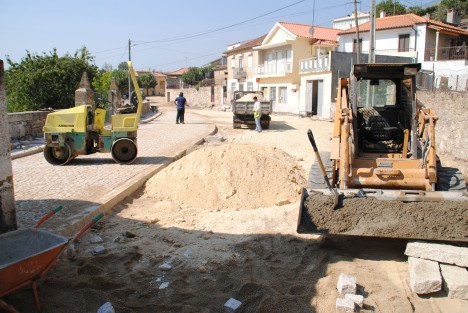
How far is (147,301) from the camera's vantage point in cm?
416

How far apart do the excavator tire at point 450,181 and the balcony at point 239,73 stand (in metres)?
40.4

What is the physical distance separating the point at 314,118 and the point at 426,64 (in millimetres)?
9771

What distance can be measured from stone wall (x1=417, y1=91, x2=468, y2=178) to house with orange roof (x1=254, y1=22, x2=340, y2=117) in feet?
58.6

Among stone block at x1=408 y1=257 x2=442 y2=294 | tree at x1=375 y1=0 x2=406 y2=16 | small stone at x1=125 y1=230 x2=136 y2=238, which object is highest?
tree at x1=375 y1=0 x2=406 y2=16

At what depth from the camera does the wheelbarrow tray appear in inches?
132

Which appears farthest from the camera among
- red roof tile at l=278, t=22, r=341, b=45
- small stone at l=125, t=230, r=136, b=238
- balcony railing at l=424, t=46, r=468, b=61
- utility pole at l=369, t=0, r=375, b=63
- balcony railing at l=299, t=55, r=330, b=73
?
red roof tile at l=278, t=22, r=341, b=45

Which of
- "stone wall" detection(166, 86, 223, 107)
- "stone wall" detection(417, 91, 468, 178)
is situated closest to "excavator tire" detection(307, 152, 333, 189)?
"stone wall" detection(417, 91, 468, 178)

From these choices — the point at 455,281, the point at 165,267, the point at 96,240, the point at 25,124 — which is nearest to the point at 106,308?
the point at 165,267

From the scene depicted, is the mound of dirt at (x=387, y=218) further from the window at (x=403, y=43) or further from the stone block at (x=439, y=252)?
the window at (x=403, y=43)

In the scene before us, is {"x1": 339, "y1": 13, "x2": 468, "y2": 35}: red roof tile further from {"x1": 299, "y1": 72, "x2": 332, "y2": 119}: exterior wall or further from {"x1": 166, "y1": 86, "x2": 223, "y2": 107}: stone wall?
{"x1": 166, "y1": 86, "x2": 223, "y2": 107}: stone wall

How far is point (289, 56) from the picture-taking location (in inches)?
1469

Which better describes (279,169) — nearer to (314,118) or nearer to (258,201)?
(258,201)

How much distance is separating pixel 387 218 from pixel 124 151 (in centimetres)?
742

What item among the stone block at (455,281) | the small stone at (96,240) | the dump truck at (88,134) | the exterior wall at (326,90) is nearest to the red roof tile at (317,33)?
the exterior wall at (326,90)
